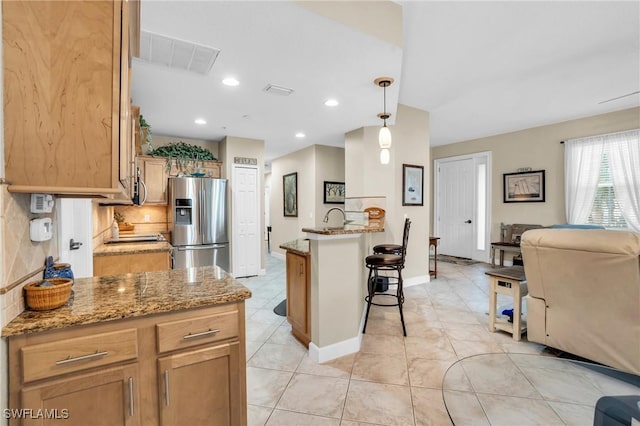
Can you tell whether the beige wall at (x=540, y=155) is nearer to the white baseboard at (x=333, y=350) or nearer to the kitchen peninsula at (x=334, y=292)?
the kitchen peninsula at (x=334, y=292)

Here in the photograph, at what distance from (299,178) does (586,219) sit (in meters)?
5.36

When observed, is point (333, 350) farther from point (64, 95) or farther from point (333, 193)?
point (333, 193)

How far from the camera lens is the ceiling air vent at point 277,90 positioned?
2965 mm

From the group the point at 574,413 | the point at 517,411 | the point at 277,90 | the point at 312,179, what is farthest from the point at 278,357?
the point at 312,179

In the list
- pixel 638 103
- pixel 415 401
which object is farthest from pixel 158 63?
pixel 638 103

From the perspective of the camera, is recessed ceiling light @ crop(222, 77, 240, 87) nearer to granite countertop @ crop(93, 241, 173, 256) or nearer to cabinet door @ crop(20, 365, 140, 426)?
granite countertop @ crop(93, 241, 173, 256)

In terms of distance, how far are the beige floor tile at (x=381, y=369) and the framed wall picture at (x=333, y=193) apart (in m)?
4.10

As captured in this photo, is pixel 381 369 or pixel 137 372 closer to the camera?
→ pixel 137 372

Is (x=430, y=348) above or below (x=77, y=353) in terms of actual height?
below

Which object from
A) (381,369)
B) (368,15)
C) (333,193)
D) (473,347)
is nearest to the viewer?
(368,15)

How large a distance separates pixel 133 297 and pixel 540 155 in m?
6.69

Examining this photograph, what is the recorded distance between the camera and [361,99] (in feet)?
10.9

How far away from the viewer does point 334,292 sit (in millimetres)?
2451

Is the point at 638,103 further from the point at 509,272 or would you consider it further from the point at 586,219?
the point at 509,272
